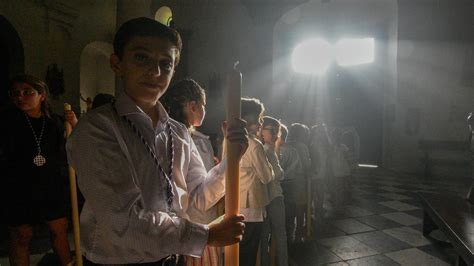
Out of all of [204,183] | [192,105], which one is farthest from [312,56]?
[204,183]

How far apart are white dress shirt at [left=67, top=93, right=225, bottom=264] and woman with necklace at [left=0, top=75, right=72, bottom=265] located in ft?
7.14

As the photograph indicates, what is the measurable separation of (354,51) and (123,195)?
629 inches

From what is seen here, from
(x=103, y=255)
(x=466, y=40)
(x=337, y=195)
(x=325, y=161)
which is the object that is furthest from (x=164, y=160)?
(x=466, y=40)

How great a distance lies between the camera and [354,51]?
15.0 metres

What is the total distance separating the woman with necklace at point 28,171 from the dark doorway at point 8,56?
4271 mm

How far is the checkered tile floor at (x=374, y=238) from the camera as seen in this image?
4.21 meters

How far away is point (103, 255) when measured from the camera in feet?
3.58

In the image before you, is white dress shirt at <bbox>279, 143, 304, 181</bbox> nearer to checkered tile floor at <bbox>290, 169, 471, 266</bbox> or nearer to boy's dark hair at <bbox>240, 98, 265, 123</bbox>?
checkered tile floor at <bbox>290, 169, 471, 266</bbox>

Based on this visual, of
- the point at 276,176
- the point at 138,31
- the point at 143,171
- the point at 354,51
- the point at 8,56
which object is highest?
the point at 354,51

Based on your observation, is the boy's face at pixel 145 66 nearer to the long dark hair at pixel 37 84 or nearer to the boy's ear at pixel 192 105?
the boy's ear at pixel 192 105

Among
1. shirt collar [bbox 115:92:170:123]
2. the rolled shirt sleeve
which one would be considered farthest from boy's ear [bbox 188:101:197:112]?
shirt collar [bbox 115:92:170:123]

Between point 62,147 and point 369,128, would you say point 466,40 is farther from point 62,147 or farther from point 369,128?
point 62,147

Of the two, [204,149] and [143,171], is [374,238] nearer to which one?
[204,149]

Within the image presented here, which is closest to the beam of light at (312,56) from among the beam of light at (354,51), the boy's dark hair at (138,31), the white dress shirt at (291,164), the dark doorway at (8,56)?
the beam of light at (354,51)
